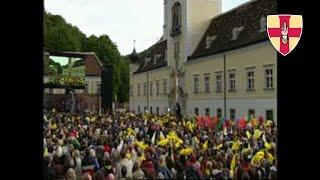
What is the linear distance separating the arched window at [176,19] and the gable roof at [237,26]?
107 inches

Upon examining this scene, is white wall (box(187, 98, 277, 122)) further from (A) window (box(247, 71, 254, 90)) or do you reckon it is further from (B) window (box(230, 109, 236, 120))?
(A) window (box(247, 71, 254, 90))

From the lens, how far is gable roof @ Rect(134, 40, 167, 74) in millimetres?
57928

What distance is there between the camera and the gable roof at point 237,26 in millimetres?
37312

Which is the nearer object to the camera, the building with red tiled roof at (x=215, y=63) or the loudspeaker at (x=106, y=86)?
the building with red tiled roof at (x=215, y=63)

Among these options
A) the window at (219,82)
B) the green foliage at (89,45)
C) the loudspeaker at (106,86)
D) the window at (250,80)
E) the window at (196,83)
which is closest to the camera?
the window at (250,80)

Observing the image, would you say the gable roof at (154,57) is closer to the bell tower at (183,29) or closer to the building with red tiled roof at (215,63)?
the building with red tiled roof at (215,63)

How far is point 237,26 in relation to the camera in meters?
42.1

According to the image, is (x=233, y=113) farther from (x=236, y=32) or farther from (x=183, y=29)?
(x=183, y=29)

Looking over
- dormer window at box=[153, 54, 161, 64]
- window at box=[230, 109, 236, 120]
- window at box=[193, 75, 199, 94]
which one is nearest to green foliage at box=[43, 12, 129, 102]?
dormer window at box=[153, 54, 161, 64]

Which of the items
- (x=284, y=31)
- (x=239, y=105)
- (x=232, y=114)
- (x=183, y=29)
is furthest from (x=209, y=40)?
(x=284, y=31)

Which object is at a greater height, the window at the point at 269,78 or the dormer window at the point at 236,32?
the dormer window at the point at 236,32

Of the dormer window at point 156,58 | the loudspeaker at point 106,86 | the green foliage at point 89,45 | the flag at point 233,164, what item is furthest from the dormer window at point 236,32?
the flag at point 233,164

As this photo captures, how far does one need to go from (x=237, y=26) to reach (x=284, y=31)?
34207mm
